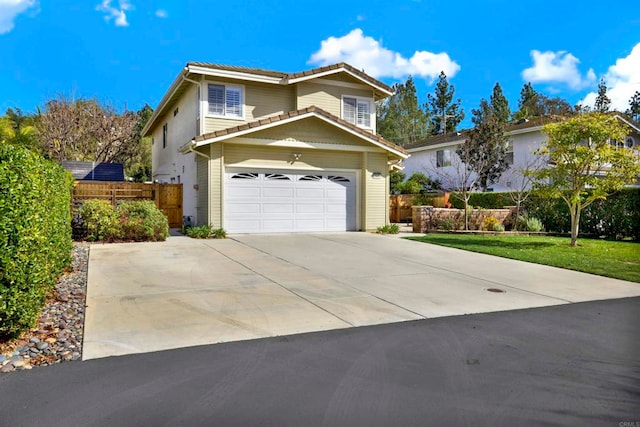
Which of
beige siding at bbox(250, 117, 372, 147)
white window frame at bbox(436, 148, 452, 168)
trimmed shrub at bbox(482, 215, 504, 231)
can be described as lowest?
trimmed shrub at bbox(482, 215, 504, 231)

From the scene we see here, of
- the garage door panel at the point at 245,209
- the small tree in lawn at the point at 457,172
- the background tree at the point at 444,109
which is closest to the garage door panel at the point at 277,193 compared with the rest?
the garage door panel at the point at 245,209

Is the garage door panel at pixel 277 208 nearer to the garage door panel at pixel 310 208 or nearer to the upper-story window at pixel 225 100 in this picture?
the garage door panel at pixel 310 208

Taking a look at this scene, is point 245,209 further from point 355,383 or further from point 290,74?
point 355,383

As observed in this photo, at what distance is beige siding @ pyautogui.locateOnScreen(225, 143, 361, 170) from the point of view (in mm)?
15547

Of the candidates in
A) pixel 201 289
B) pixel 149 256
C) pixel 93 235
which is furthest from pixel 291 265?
Answer: pixel 93 235

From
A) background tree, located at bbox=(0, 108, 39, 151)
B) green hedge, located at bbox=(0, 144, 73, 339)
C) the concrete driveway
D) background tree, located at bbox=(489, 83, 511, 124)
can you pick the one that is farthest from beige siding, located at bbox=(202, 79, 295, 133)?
background tree, located at bbox=(489, 83, 511, 124)

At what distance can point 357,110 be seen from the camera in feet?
63.0

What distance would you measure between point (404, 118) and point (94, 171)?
110ft

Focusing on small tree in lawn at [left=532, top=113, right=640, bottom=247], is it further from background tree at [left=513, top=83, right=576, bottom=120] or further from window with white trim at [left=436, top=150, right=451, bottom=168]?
background tree at [left=513, top=83, right=576, bottom=120]

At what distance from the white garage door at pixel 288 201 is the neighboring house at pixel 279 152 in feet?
0.12

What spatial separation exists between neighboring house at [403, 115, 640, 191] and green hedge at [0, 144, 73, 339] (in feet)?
63.6

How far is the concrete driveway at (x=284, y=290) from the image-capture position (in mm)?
5109

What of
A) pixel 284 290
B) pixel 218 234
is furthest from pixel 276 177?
pixel 284 290

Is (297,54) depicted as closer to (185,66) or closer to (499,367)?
(185,66)
